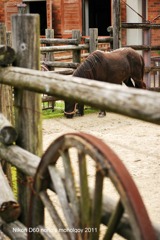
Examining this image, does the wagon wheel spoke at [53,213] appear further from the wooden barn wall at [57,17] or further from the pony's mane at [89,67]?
the wooden barn wall at [57,17]

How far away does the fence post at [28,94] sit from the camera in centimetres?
367

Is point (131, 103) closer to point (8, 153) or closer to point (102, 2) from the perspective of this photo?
point (8, 153)

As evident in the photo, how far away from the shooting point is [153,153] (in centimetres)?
736

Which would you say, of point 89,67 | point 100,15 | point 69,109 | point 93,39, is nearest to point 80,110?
point 69,109

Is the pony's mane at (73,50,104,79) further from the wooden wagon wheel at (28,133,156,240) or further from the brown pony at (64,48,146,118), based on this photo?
the wooden wagon wheel at (28,133,156,240)

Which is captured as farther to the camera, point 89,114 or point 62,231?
point 89,114

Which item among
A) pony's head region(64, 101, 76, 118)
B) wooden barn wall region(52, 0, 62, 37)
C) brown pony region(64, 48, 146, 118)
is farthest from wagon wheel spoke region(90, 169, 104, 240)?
wooden barn wall region(52, 0, 62, 37)

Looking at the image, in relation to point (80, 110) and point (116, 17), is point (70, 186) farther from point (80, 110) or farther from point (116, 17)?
point (116, 17)

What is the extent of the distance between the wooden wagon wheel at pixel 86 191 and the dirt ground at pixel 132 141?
6.59 ft

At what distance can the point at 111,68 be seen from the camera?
1077cm

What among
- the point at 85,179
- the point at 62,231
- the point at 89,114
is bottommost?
the point at 89,114

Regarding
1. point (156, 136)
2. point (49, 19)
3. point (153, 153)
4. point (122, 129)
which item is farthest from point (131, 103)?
point (49, 19)

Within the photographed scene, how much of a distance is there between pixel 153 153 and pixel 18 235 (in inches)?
157

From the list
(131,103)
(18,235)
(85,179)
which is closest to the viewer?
(131,103)
